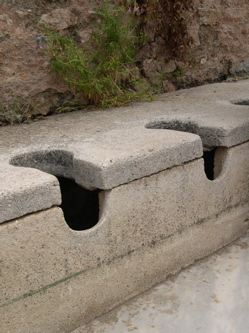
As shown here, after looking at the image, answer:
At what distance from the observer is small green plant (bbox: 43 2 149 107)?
2988mm

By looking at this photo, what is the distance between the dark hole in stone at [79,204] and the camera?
2816 mm

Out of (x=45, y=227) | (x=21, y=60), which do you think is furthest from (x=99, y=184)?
(x=21, y=60)

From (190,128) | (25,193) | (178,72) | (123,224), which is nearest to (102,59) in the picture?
(178,72)

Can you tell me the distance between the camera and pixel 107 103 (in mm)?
3250

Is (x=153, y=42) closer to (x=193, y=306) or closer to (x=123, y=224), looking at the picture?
(x=123, y=224)

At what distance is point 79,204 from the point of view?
9.46 feet

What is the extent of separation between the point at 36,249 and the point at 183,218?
84cm

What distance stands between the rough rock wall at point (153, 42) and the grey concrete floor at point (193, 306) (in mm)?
1588

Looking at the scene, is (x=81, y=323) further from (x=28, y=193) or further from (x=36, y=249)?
(x=28, y=193)

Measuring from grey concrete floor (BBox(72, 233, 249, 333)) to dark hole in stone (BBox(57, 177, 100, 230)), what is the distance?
790 mm

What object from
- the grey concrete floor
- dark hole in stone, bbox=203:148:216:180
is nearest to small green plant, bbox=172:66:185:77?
dark hole in stone, bbox=203:148:216:180

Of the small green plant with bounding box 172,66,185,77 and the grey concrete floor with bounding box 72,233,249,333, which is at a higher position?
the small green plant with bounding box 172,66,185,77

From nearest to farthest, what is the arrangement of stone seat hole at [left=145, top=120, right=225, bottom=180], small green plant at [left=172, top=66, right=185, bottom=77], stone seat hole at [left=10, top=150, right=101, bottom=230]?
stone seat hole at [left=145, top=120, right=225, bottom=180]
stone seat hole at [left=10, top=150, right=101, bottom=230]
small green plant at [left=172, top=66, right=185, bottom=77]

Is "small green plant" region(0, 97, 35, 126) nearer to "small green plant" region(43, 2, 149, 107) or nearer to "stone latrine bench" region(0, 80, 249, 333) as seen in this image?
"stone latrine bench" region(0, 80, 249, 333)
